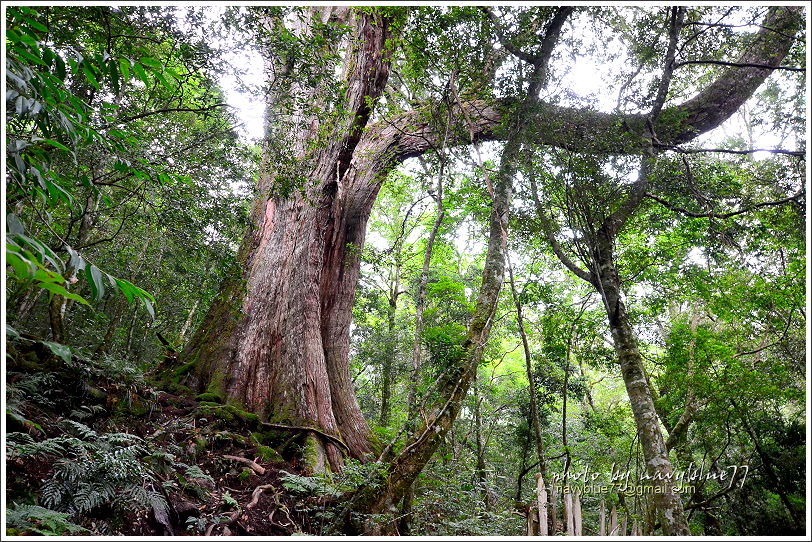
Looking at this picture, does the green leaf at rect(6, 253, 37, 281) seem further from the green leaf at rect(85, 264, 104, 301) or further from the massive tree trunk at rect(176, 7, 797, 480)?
the massive tree trunk at rect(176, 7, 797, 480)

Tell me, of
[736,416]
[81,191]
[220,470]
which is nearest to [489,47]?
[220,470]

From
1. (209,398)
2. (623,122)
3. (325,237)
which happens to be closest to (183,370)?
(209,398)

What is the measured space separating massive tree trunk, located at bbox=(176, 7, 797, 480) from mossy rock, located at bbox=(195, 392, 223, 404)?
117mm

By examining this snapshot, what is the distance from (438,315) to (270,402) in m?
5.06

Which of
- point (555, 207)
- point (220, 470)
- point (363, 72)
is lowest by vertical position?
point (220, 470)

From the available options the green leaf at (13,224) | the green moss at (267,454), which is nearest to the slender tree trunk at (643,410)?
the green moss at (267,454)

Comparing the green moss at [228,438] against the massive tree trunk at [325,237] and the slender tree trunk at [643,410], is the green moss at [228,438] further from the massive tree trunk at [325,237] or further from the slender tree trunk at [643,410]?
the slender tree trunk at [643,410]

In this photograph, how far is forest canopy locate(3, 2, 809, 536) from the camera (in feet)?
10.4

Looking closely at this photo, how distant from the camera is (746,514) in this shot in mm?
7371

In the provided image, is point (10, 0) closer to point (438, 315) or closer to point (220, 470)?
point (220, 470)

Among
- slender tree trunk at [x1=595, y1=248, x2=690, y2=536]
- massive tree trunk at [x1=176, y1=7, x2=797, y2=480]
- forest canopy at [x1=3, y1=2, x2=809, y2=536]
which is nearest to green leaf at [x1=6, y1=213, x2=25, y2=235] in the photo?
forest canopy at [x1=3, y1=2, x2=809, y2=536]

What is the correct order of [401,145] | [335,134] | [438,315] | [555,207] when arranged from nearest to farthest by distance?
[335,134] → [555,207] → [401,145] → [438,315]

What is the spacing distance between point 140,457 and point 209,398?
75.2 inches

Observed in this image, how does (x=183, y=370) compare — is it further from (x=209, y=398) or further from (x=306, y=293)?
(x=306, y=293)
